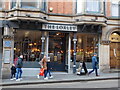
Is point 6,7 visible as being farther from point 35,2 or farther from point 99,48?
point 99,48

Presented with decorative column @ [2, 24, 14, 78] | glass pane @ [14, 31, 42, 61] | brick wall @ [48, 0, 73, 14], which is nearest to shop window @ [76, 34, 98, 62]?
brick wall @ [48, 0, 73, 14]

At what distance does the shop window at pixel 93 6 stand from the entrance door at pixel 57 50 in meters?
2.91

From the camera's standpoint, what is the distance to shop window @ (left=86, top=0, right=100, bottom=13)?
54.6ft

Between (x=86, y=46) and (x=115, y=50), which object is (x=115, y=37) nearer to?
(x=115, y=50)

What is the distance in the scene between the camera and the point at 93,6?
55.1 feet

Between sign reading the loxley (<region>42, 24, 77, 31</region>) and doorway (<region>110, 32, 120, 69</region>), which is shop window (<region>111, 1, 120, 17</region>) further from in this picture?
sign reading the loxley (<region>42, 24, 77, 31</region>)

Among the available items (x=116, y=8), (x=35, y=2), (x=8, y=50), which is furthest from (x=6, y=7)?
Result: (x=116, y=8)

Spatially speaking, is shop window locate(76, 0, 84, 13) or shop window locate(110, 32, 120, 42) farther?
shop window locate(110, 32, 120, 42)

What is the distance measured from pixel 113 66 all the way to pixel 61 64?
14.7 feet

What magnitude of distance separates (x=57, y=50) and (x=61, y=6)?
3.66m

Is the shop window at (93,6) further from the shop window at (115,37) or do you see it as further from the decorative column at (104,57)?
the decorative column at (104,57)

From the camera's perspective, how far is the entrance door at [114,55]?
701 inches

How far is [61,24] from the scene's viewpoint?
16.4m

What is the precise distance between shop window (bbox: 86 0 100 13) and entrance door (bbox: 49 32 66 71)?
9.56 feet
